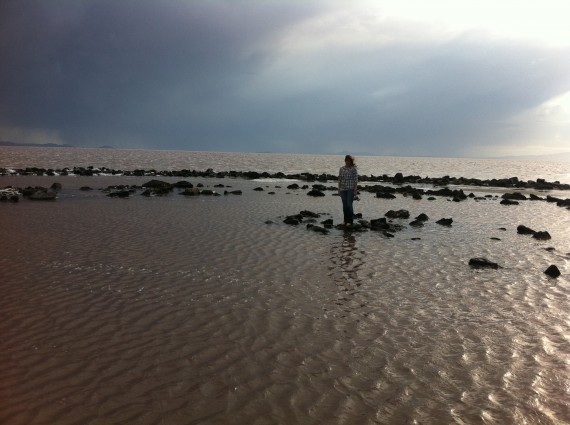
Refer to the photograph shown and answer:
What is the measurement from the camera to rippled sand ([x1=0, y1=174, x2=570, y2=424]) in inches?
219

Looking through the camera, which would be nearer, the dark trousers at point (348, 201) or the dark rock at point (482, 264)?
the dark rock at point (482, 264)

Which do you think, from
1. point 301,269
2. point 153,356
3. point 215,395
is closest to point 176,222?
point 301,269

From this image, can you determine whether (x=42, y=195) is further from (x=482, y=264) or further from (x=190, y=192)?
(x=482, y=264)

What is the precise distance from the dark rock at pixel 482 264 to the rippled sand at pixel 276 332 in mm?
418

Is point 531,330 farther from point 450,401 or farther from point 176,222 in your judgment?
point 176,222

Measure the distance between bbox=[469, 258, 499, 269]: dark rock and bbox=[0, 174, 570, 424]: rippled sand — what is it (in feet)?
1.37

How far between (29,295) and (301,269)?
696cm

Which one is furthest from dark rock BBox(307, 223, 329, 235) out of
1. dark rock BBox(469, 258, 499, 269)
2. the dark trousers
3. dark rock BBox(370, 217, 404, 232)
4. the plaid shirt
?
dark rock BBox(469, 258, 499, 269)

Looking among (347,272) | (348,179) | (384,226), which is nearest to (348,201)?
(348,179)

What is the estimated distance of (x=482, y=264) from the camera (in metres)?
13.3

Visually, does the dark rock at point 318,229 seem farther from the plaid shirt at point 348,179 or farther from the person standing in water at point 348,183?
the plaid shirt at point 348,179

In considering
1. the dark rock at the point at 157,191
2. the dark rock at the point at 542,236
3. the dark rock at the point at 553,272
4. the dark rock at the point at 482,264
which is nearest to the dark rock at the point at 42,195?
the dark rock at the point at 157,191

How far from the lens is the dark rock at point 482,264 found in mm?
13164

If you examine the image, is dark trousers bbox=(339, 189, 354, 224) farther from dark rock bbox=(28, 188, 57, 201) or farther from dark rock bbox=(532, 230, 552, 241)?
dark rock bbox=(28, 188, 57, 201)
